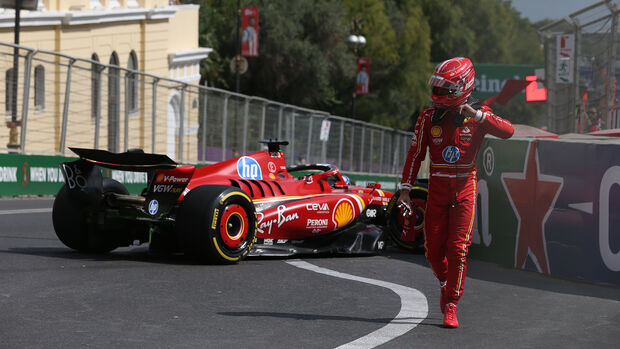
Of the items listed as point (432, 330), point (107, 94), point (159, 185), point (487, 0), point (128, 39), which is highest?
point (487, 0)

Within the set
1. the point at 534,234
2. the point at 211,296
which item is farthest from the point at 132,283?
the point at 534,234

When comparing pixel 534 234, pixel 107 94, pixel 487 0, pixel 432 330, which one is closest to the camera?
pixel 432 330

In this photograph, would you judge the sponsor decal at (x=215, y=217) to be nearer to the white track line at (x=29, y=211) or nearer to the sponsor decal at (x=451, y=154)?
the sponsor decal at (x=451, y=154)

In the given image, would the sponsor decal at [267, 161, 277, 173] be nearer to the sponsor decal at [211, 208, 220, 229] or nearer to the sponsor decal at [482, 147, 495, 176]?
the sponsor decal at [211, 208, 220, 229]

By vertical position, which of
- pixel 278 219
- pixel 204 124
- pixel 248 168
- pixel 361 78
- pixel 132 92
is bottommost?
pixel 278 219

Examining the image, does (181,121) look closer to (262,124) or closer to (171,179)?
(262,124)

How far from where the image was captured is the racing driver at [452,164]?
7.30m

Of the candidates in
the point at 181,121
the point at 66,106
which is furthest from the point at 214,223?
the point at 181,121

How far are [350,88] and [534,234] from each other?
49.8 metres

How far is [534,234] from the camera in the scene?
10.2 metres

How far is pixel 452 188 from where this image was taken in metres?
7.36

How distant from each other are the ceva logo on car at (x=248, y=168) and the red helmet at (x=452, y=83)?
134 inches

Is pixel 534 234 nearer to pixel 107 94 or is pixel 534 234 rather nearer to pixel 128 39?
pixel 107 94

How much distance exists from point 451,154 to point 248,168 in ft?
11.3
